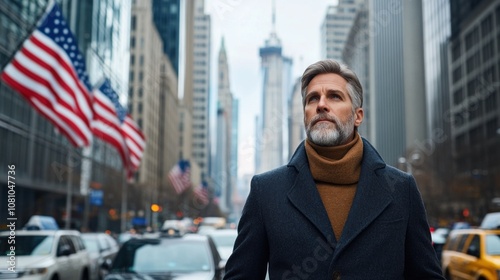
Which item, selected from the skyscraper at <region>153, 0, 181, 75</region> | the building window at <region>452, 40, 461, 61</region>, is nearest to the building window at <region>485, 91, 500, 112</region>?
the building window at <region>452, 40, 461, 61</region>

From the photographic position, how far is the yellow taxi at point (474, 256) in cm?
1231

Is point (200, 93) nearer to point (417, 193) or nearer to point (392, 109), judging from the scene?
point (392, 109)

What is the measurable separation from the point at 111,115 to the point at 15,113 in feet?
56.1

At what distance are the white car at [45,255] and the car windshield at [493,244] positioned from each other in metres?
8.22

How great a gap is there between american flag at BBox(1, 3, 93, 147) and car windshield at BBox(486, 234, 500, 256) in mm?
11360

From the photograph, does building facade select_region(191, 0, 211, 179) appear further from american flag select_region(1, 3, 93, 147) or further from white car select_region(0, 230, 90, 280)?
white car select_region(0, 230, 90, 280)

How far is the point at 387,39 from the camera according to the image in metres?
97.1

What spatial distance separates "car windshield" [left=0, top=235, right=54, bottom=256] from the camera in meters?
12.8

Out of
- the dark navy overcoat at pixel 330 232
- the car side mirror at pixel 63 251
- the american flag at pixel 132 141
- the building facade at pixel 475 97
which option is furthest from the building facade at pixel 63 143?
the dark navy overcoat at pixel 330 232

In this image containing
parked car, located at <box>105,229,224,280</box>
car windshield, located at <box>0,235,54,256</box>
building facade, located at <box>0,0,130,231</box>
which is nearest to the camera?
parked car, located at <box>105,229,224,280</box>

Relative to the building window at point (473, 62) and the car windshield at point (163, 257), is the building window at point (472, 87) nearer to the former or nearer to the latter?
the building window at point (473, 62)

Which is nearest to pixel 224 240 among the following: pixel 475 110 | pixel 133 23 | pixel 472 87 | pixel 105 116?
pixel 105 116

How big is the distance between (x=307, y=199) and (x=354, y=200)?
21 cm

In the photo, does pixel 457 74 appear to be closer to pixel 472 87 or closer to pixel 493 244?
pixel 472 87
